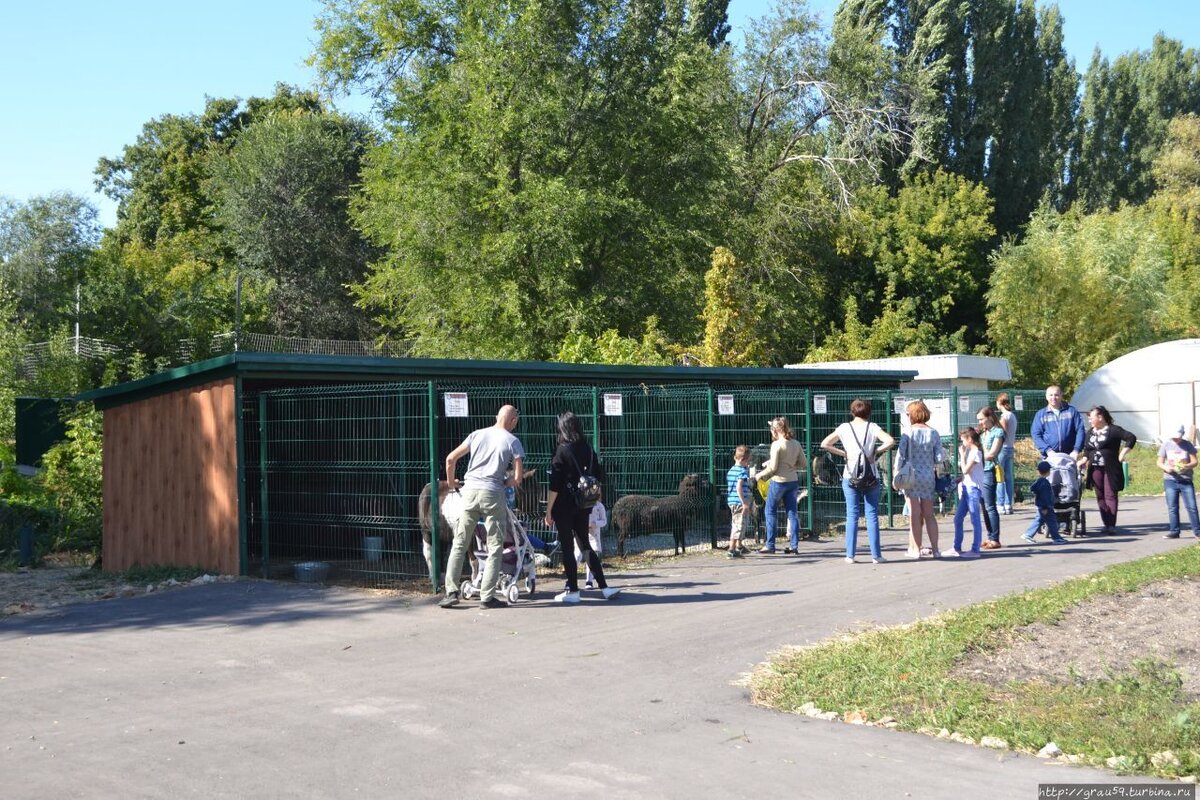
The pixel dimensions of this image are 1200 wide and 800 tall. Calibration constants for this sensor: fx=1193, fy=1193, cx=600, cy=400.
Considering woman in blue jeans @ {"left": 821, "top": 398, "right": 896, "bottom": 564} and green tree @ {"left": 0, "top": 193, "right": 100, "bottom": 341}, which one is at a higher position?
green tree @ {"left": 0, "top": 193, "right": 100, "bottom": 341}

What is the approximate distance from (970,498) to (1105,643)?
18.9 ft

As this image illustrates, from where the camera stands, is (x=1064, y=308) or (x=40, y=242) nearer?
(x=1064, y=308)

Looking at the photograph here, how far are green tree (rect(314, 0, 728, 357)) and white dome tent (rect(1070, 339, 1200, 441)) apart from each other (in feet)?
39.9

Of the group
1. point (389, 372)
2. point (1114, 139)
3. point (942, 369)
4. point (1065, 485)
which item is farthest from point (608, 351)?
point (1114, 139)

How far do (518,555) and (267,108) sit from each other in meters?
53.8

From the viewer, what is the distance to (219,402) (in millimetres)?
13734

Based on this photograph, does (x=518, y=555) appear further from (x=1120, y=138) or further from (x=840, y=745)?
(x=1120, y=138)

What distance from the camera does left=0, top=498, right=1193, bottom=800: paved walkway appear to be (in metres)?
5.85

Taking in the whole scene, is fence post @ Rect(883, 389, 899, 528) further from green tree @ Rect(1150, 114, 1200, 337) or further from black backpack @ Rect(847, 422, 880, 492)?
green tree @ Rect(1150, 114, 1200, 337)

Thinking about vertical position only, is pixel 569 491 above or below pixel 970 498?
above

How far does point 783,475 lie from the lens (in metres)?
14.5

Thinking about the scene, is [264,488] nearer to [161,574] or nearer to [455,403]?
[161,574]

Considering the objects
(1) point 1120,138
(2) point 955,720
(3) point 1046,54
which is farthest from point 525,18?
(1) point 1120,138

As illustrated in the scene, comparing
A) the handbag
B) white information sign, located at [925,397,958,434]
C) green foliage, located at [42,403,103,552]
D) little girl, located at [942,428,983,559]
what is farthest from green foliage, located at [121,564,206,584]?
white information sign, located at [925,397,958,434]
